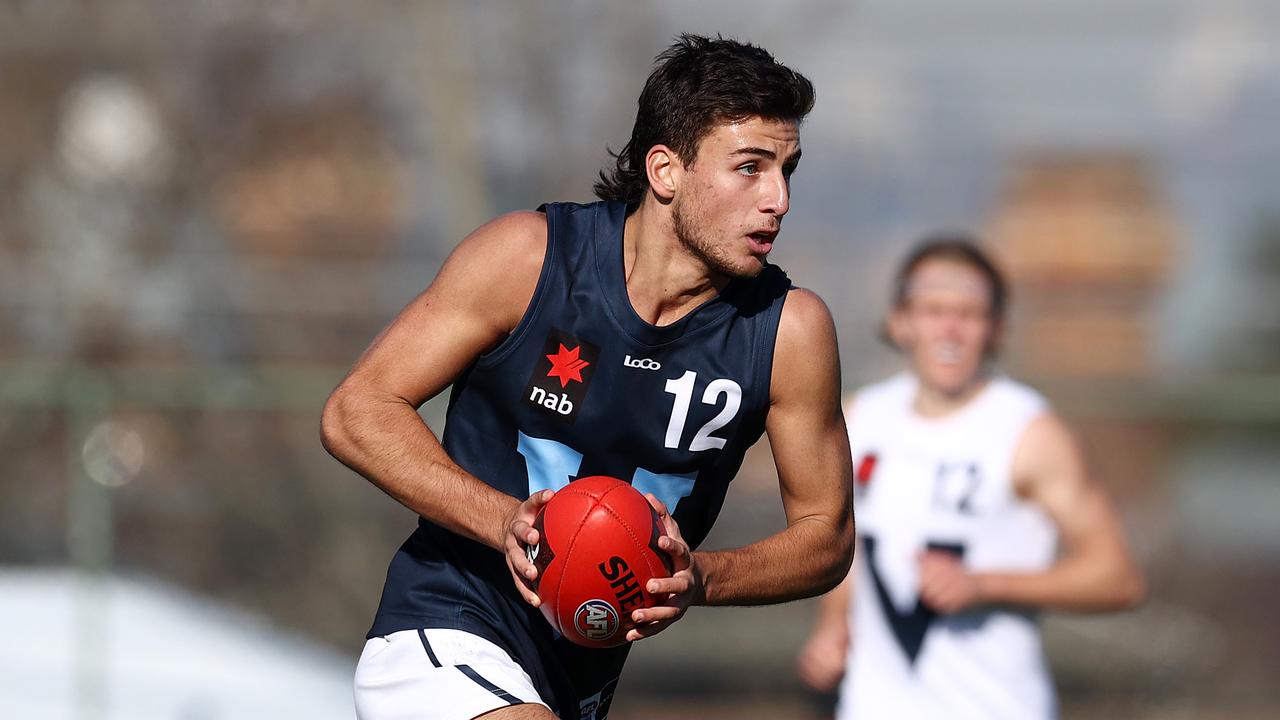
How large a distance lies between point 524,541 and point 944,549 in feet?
9.38

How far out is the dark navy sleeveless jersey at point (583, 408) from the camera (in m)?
3.74

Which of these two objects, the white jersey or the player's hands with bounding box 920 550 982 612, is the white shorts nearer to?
the player's hands with bounding box 920 550 982 612

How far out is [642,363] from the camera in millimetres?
3764

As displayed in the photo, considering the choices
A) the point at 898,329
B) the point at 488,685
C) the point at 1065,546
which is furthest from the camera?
the point at 898,329

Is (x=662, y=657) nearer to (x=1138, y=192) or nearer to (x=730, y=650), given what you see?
(x=730, y=650)

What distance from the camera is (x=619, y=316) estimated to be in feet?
12.3

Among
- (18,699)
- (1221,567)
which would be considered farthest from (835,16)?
(18,699)

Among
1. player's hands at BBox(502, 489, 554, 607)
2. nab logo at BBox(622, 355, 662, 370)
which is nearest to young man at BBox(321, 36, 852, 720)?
nab logo at BBox(622, 355, 662, 370)

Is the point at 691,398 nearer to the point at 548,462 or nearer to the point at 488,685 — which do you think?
the point at 548,462

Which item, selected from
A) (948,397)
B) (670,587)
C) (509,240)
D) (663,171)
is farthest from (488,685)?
(948,397)

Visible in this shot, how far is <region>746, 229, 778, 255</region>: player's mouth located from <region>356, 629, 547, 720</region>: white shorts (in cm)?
123

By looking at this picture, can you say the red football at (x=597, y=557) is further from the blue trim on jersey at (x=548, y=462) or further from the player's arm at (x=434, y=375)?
the blue trim on jersey at (x=548, y=462)

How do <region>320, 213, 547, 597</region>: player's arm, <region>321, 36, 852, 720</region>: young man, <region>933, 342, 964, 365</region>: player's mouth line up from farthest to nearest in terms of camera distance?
1. <region>933, 342, 964, 365</region>: player's mouth
2. <region>321, 36, 852, 720</region>: young man
3. <region>320, 213, 547, 597</region>: player's arm

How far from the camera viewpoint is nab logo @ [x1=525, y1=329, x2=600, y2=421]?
12.2 feet
